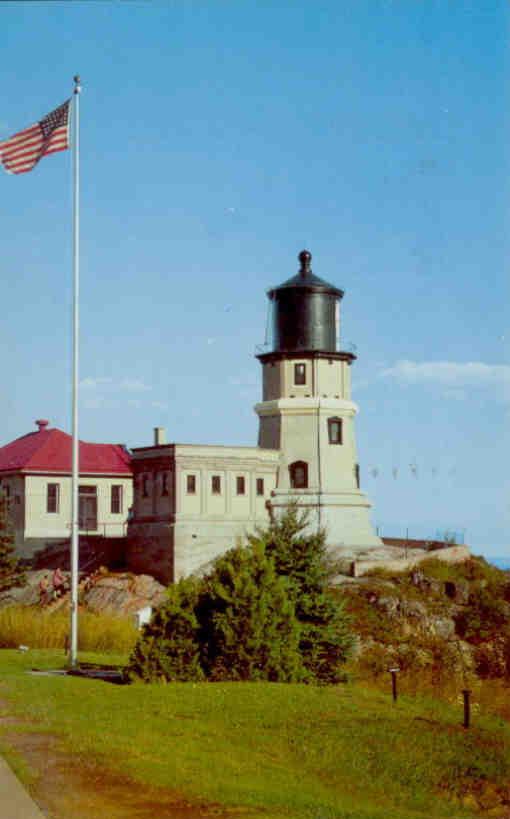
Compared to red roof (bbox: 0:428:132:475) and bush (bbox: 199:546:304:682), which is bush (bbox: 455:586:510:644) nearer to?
red roof (bbox: 0:428:132:475)

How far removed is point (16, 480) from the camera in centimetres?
5572

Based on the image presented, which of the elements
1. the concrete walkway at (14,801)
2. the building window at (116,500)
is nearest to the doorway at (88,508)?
the building window at (116,500)

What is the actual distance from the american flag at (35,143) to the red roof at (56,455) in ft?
104

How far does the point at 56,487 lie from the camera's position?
55.9 metres

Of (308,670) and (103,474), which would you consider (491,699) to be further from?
(103,474)

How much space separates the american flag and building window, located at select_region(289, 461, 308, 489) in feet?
106

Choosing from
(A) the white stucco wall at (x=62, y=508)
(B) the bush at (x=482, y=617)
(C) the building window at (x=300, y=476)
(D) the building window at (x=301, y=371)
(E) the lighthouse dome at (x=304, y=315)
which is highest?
(E) the lighthouse dome at (x=304, y=315)

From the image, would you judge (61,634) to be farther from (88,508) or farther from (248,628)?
(88,508)

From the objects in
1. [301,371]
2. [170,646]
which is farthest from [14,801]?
[301,371]

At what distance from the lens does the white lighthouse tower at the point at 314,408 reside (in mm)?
55500

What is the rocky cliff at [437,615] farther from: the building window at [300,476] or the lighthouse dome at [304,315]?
the lighthouse dome at [304,315]

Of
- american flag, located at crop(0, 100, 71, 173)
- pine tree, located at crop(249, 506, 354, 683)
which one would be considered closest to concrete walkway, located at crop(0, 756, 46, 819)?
pine tree, located at crop(249, 506, 354, 683)

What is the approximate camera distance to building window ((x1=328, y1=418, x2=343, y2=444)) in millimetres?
56094

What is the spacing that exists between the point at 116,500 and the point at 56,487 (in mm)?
3648
